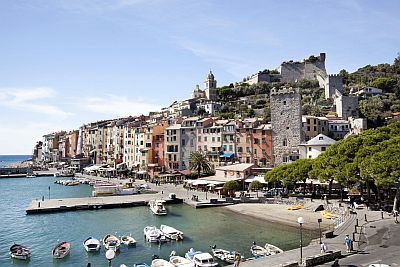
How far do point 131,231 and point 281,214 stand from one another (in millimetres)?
17303

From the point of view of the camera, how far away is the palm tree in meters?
72.5

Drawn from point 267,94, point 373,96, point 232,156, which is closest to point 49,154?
point 267,94

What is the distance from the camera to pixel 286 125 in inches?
2697

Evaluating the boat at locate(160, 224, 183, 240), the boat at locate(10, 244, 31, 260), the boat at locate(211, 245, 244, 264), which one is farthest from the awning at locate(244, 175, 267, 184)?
the boat at locate(10, 244, 31, 260)

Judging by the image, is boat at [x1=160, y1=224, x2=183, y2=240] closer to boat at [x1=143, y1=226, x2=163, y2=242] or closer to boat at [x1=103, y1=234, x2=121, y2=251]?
boat at [x1=143, y1=226, x2=163, y2=242]

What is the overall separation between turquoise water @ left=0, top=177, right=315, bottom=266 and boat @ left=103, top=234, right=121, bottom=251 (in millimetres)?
950

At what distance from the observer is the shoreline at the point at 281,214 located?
127 ft

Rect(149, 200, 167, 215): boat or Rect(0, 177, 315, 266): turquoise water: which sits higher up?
Rect(149, 200, 167, 215): boat

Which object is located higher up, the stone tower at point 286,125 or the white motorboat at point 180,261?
the stone tower at point 286,125

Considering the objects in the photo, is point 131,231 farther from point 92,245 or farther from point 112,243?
point 92,245

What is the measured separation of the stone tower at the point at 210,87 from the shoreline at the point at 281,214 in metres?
89.3

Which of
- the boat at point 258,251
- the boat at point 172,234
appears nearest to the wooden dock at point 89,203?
the boat at point 172,234

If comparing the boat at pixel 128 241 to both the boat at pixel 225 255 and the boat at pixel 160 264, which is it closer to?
the boat at pixel 160 264

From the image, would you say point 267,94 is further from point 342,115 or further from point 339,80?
point 342,115
